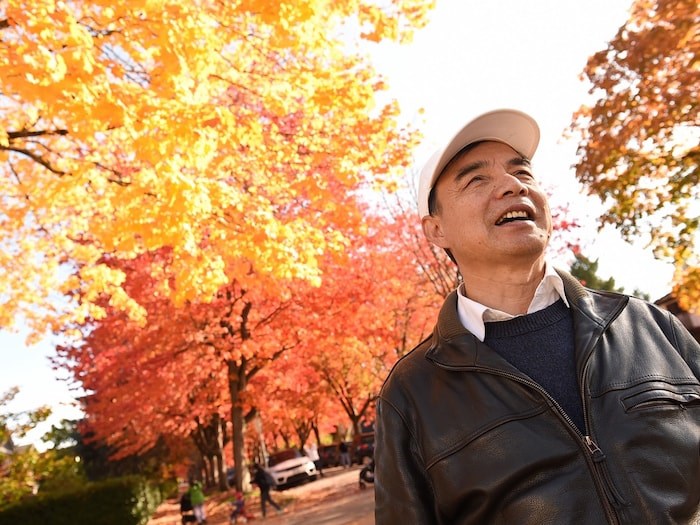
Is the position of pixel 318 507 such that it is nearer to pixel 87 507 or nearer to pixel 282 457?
pixel 87 507

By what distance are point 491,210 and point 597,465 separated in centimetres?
67

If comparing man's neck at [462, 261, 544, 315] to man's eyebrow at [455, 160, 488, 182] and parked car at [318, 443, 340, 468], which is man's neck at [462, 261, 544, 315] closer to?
man's eyebrow at [455, 160, 488, 182]

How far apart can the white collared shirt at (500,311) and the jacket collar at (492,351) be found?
0.02 meters

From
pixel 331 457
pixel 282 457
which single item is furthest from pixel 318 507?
pixel 331 457

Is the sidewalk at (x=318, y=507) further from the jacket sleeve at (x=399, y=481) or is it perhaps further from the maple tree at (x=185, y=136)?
the jacket sleeve at (x=399, y=481)

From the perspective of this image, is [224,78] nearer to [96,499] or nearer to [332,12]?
[332,12]

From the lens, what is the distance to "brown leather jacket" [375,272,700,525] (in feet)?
3.92

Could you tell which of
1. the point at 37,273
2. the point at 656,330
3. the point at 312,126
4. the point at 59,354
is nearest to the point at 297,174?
the point at 312,126

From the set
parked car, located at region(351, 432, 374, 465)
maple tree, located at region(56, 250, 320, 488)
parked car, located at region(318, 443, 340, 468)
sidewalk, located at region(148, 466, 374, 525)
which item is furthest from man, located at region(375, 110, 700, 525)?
parked car, located at region(318, 443, 340, 468)

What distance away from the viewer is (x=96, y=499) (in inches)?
639

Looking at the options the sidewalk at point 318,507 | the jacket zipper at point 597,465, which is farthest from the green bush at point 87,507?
the jacket zipper at point 597,465

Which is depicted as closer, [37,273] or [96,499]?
[37,273]

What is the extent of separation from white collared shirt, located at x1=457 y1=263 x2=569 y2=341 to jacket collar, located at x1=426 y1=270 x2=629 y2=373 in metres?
0.02

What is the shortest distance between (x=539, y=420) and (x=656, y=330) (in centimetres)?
44
